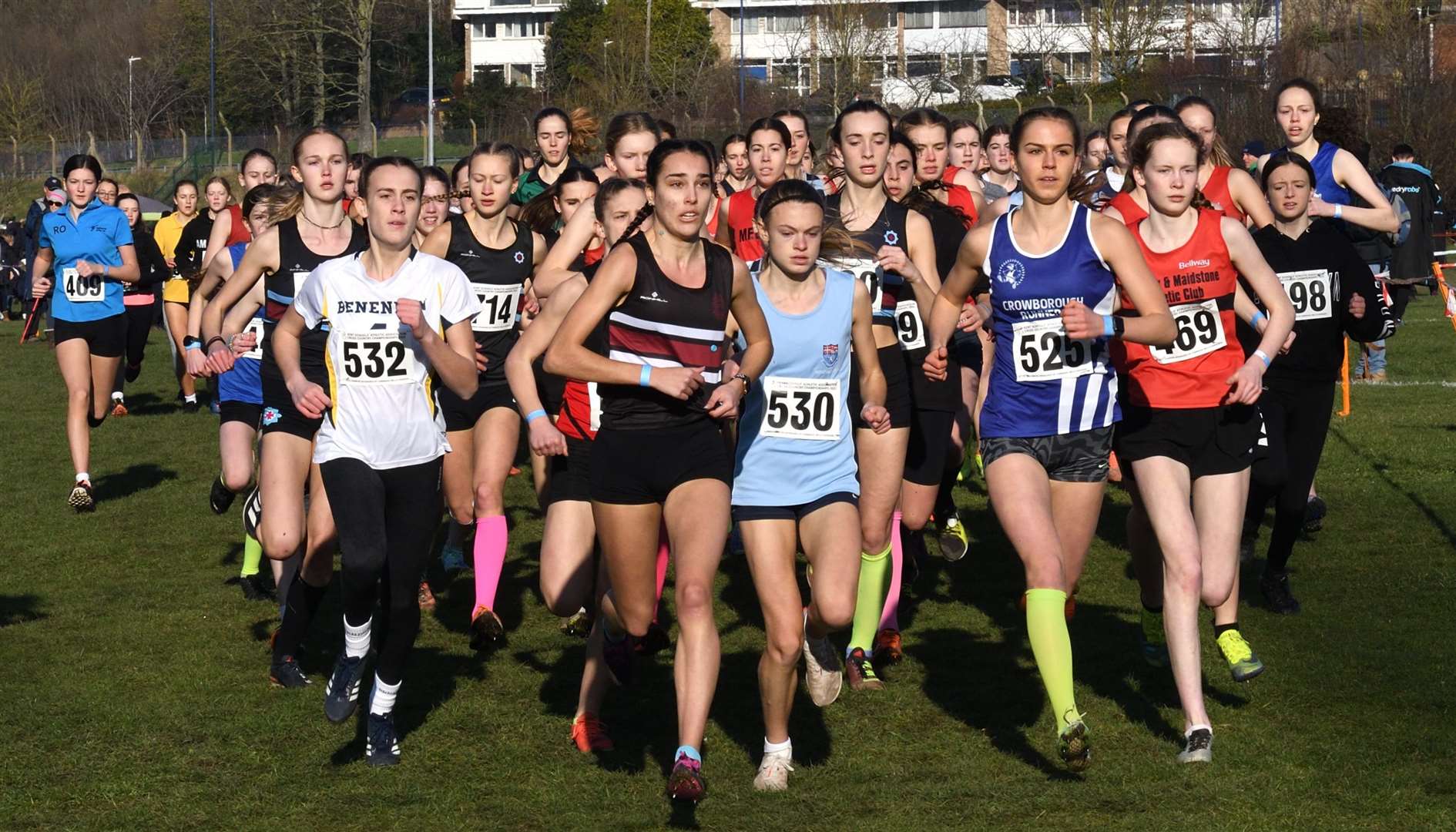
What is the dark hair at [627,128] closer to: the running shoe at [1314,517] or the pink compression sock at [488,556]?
the pink compression sock at [488,556]

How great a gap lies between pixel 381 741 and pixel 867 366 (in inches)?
89.3

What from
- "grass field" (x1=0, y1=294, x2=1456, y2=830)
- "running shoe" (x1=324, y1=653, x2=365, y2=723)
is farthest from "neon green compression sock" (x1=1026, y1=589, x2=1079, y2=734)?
"running shoe" (x1=324, y1=653, x2=365, y2=723)

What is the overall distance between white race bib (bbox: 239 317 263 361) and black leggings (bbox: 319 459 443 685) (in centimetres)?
200

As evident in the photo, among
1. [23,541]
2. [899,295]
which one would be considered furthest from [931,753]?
[23,541]

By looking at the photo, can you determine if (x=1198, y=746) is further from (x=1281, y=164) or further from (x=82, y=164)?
(x=82, y=164)

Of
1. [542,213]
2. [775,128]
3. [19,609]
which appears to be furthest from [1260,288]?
[19,609]

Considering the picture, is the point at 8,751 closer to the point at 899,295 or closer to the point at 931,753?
the point at 931,753

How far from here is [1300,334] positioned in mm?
8562

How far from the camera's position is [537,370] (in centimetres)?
798

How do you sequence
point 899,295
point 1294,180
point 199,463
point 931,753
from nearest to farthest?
point 931,753 → point 899,295 → point 1294,180 → point 199,463

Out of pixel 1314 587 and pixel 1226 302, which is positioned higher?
pixel 1226 302

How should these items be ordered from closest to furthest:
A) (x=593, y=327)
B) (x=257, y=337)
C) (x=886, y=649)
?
1. (x=593, y=327)
2. (x=886, y=649)
3. (x=257, y=337)

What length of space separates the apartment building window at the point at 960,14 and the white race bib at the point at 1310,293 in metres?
89.8

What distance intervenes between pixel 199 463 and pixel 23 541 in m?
3.37
